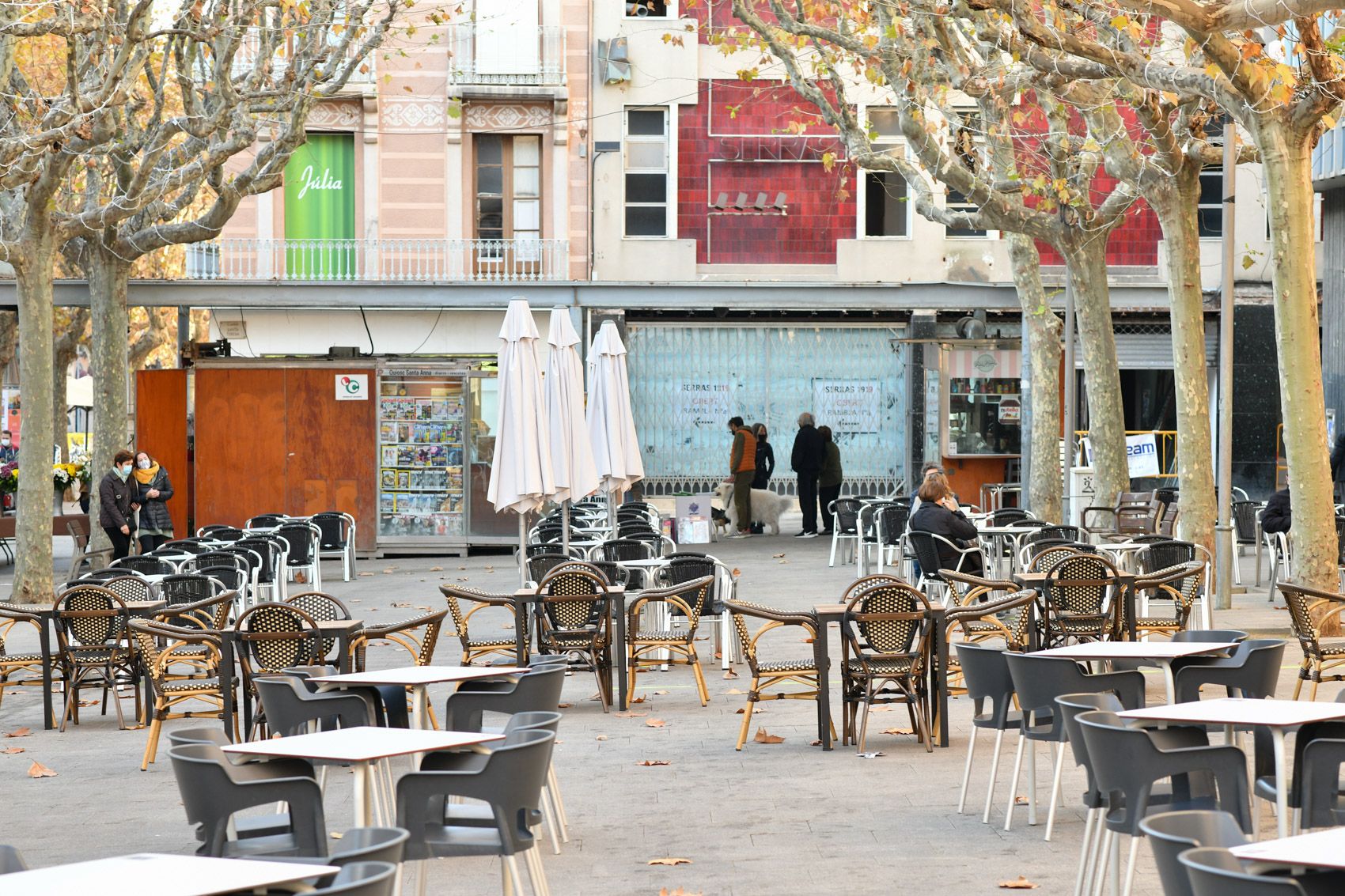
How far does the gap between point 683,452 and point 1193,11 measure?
18.0 meters

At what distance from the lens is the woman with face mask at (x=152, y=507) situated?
19922 mm

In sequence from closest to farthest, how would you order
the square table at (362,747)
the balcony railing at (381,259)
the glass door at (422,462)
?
the square table at (362,747)
the glass door at (422,462)
the balcony railing at (381,259)

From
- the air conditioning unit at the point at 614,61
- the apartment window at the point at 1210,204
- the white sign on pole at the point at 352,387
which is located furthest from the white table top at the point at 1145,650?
the apartment window at the point at 1210,204

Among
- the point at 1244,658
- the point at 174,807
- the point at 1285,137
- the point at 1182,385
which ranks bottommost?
the point at 174,807

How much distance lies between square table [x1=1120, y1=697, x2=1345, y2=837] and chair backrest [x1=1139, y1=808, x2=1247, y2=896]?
65.9 inches

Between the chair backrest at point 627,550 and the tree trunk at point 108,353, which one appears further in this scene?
the tree trunk at point 108,353

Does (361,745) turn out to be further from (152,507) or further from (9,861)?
(152,507)

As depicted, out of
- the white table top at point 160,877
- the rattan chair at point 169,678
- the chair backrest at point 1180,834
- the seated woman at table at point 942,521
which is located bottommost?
the rattan chair at point 169,678

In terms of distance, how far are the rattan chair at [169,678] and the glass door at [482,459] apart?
42.7ft

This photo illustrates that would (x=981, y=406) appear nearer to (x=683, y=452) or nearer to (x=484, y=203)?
(x=683, y=452)

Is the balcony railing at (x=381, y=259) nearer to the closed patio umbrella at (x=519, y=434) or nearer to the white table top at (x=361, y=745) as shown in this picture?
the closed patio umbrella at (x=519, y=434)

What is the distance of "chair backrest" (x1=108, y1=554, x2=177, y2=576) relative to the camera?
13969mm

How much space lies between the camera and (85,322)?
33.0 metres

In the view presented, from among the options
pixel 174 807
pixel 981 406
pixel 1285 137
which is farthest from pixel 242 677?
pixel 981 406
